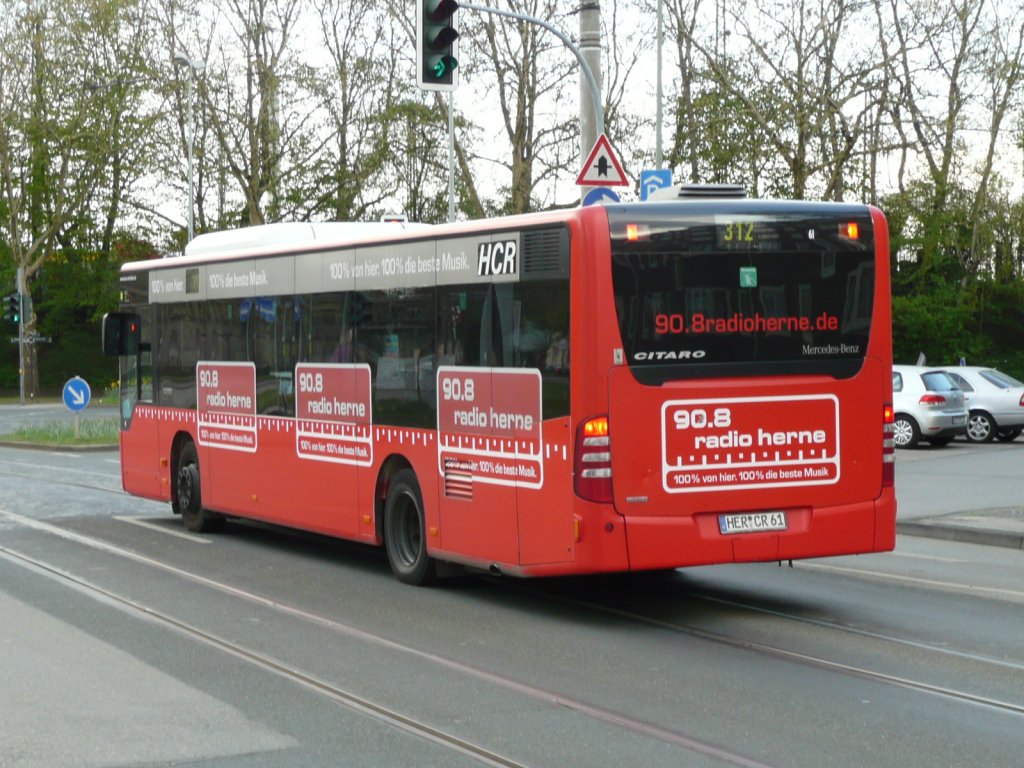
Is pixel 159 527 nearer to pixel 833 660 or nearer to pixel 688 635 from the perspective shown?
pixel 688 635

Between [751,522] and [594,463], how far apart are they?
1159 millimetres

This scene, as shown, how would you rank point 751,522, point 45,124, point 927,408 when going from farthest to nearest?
point 45,124
point 927,408
point 751,522

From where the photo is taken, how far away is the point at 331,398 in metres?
13.5

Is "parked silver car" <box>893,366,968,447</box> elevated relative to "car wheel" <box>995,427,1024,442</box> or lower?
elevated

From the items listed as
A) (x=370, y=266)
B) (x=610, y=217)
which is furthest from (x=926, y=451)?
(x=610, y=217)

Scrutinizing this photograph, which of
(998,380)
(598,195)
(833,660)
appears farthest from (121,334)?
(998,380)

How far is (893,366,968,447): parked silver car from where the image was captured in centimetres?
3003

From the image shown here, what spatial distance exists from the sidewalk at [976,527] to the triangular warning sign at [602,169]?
4575mm

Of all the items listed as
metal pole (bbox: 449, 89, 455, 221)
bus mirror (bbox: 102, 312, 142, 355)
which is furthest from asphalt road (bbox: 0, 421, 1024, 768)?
metal pole (bbox: 449, 89, 455, 221)

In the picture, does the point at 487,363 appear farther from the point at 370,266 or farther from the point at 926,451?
the point at 926,451

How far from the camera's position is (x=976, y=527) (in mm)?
15383

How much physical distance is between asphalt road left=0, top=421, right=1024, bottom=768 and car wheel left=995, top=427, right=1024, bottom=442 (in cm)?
1817

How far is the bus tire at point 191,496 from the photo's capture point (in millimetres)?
16562

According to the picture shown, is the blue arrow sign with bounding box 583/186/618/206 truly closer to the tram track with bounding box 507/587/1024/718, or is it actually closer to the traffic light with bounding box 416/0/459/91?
the traffic light with bounding box 416/0/459/91
